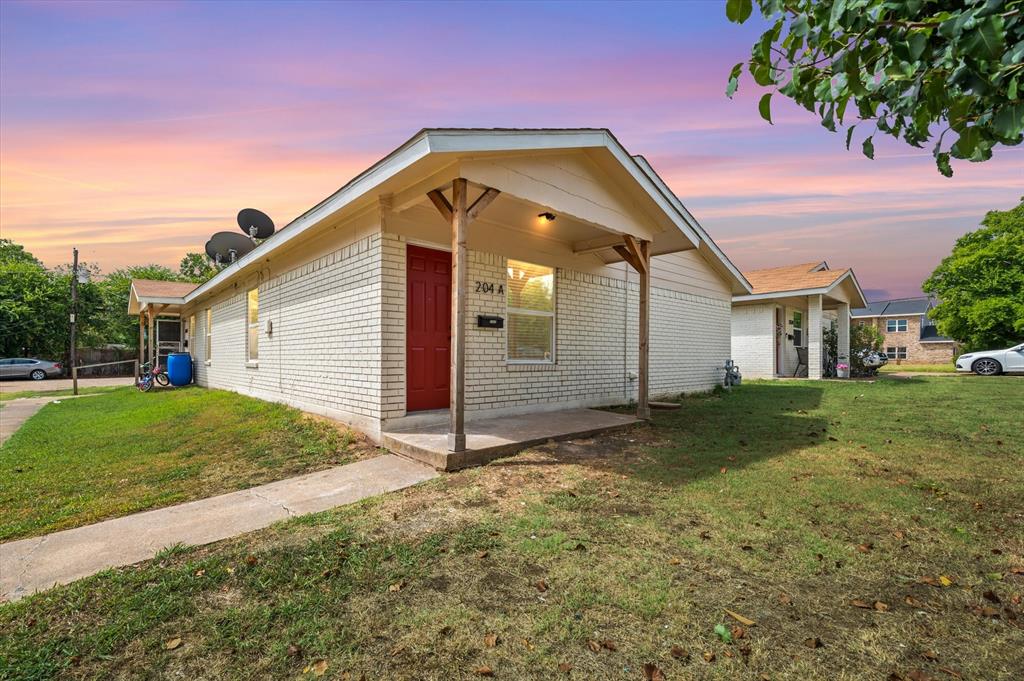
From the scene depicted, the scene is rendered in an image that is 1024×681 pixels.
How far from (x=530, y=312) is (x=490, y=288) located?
98 cm

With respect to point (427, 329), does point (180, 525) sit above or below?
below

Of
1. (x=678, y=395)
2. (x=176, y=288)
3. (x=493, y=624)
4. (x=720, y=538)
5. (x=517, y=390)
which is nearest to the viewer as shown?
(x=493, y=624)

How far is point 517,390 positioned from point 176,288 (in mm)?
15705

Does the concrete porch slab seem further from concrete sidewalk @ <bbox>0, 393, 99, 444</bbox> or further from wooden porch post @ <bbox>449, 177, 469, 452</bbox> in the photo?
concrete sidewalk @ <bbox>0, 393, 99, 444</bbox>

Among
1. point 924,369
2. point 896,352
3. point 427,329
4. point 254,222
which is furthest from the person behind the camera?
point 896,352

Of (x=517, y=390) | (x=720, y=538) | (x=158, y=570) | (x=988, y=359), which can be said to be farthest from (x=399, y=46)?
(x=988, y=359)

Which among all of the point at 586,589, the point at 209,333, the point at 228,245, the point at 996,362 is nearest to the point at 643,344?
the point at 586,589

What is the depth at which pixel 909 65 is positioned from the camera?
1905 mm

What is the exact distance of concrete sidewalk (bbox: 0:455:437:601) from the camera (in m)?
2.86

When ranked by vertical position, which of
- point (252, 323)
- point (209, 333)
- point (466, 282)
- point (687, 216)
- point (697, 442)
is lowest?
point (697, 442)

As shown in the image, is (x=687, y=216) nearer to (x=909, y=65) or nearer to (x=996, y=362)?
(x=909, y=65)

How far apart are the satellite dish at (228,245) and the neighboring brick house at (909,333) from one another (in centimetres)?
4059

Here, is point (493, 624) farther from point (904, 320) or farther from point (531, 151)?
point (904, 320)

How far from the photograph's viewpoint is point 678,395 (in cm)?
1135
